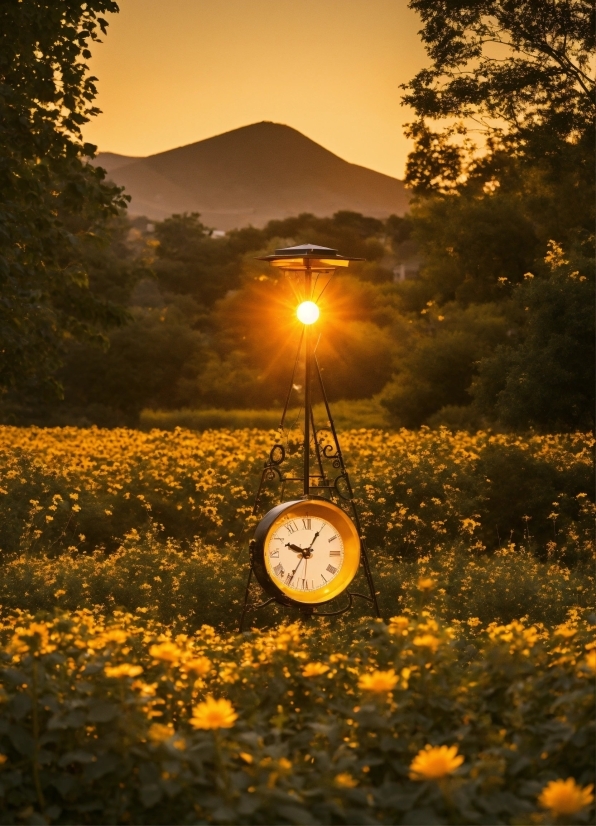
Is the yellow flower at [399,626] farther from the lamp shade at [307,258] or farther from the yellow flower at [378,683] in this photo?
the lamp shade at [307,258]

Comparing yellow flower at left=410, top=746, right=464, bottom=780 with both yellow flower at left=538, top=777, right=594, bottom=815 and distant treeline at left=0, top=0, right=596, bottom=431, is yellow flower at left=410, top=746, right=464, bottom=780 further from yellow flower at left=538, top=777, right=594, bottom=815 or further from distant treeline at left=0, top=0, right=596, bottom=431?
distant treeline at left=0, top=0, right=596, bottom=431

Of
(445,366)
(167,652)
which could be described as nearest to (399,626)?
(167,652)

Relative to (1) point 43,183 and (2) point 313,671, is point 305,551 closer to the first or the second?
(2) point 313,671

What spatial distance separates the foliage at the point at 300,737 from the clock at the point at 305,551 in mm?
2876

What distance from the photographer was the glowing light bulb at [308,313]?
7043 millimetres

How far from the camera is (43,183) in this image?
9047mm

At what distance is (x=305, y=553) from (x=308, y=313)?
1.54 metres

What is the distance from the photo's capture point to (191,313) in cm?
3800

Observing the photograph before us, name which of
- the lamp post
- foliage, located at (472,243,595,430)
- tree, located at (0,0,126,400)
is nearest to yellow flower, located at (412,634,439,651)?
the lamp post

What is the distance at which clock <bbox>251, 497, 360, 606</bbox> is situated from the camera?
6699mm

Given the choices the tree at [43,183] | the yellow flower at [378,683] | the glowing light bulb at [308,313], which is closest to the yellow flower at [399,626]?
the yellow flower at [378,683]

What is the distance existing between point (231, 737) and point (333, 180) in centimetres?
3298

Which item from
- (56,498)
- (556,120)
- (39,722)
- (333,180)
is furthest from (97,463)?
(333,180)

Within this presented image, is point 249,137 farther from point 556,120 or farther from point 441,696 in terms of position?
point 441,696
